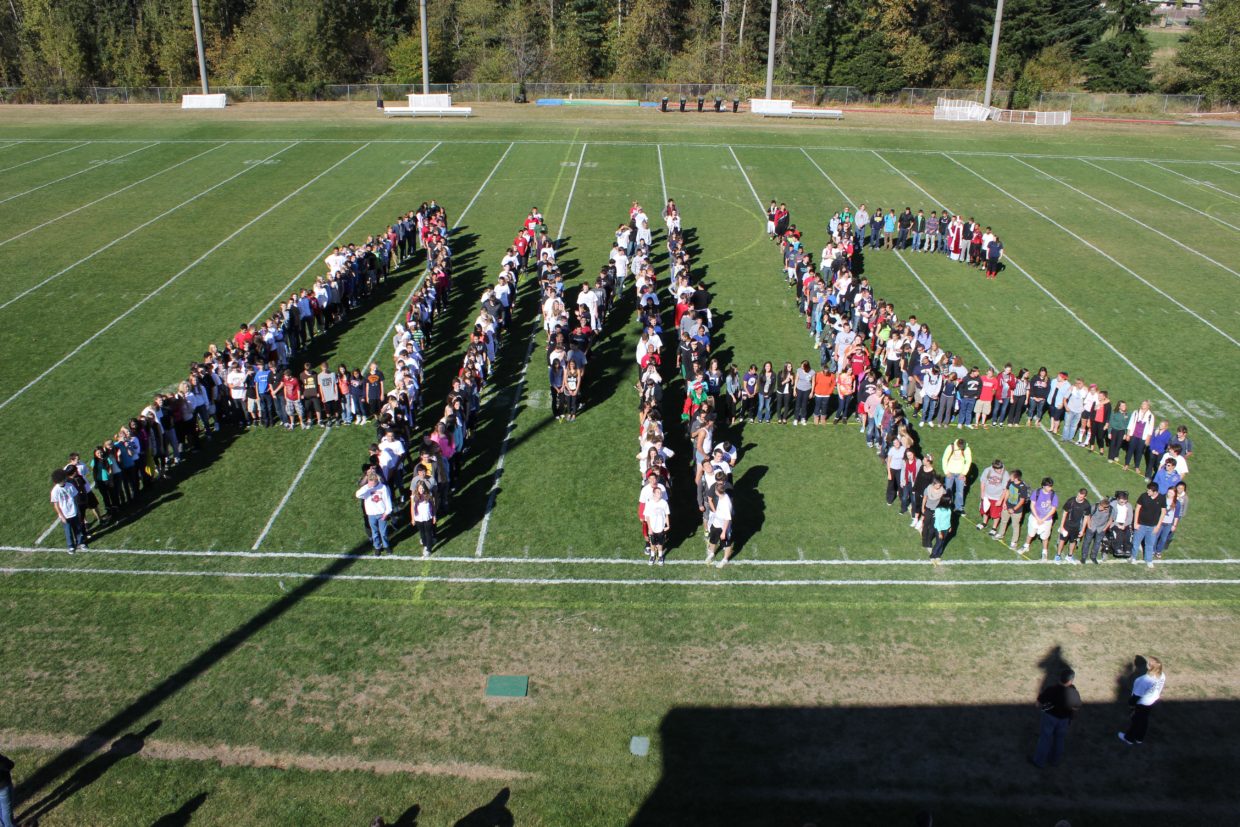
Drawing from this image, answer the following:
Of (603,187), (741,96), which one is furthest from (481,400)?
(741,96)

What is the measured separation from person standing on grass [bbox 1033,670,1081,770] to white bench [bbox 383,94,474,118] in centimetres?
4666

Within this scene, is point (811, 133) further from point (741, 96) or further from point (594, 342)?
point (594, 342)

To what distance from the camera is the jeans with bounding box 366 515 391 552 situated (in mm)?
13781

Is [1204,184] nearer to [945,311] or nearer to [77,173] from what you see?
[945,311]

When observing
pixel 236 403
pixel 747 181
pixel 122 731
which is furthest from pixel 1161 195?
A: pixel 122 731

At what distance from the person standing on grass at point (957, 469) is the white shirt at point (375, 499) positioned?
28.9ft

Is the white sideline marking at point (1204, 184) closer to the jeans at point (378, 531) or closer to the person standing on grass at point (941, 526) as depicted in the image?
the person standing on grass at point (941, 526)

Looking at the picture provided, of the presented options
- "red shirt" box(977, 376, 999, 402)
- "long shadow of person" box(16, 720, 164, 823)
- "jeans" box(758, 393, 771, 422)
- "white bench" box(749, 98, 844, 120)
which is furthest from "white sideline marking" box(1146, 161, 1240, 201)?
"long shadow of person" box(16, 720, 164, 823)

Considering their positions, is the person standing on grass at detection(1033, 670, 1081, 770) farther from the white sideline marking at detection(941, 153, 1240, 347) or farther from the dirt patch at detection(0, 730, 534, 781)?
the white sideline marking at detection(941, 153, 1240, 347)

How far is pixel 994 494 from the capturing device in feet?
47.1

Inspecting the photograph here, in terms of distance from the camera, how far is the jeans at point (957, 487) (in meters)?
14.8

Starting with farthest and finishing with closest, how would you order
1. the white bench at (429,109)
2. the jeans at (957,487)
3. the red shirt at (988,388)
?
the white bench at (429,109), the red shirt at (988,388), the jeans at (957,487)

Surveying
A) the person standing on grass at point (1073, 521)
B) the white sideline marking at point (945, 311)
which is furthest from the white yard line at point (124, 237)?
the white sideline marking at point (945, 311)

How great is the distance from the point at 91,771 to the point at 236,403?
8.90 m
